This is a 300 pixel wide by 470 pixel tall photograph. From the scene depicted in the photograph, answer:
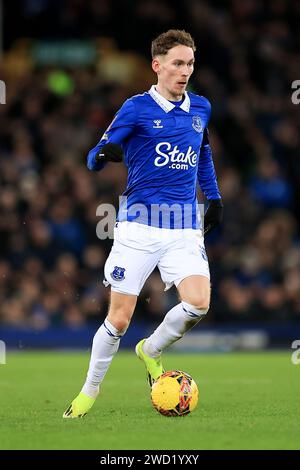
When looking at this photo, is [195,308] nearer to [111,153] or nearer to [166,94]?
[111,153]

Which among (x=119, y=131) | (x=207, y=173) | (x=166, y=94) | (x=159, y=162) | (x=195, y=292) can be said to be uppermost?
(x=166, y=94)

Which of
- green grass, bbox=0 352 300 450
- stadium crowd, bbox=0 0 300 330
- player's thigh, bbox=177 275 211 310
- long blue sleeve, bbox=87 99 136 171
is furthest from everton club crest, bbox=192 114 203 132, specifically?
stadium crowd, bbox=0 0 300 330

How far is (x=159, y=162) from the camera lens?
8.28 m

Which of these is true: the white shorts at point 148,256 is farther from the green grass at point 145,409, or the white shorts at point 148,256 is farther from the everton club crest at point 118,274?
the green grass at point 145,409

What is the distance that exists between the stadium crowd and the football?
8167mm

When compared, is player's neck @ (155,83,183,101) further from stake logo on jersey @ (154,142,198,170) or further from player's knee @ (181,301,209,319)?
player's knee @ (181,301,209,319)

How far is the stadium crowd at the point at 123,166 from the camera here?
54.3 ft

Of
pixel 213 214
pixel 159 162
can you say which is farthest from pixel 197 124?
pixel 213 214

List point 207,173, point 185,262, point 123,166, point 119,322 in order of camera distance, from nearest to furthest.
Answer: point 119,322 < point 185,262 < point 207,173 < point 123,166


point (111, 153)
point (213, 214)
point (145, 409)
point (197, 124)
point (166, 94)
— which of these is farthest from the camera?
point (213, 214)

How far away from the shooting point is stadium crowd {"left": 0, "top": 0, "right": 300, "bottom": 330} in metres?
16.6

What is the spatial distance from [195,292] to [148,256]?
429mm

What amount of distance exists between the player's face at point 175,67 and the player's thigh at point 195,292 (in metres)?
1.36
